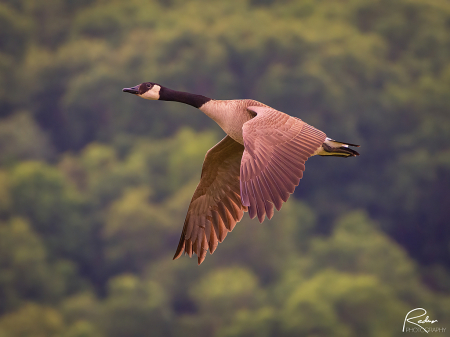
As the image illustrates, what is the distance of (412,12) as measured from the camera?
86438mm

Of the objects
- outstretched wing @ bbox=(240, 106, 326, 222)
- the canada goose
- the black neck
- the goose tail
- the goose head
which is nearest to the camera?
outstretched wing @ bbox=(240, 106, 326, 222)

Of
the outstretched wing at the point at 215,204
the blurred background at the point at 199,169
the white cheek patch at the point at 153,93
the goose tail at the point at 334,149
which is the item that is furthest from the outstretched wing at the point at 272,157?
the blurred background at the point at 199,169

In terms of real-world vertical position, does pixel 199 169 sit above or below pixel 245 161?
above

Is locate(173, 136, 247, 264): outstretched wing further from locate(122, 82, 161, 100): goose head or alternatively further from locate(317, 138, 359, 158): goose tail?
locate(317, 138, 359, 158): goose tail

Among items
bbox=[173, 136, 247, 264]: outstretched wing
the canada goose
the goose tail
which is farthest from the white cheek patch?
the goose tail

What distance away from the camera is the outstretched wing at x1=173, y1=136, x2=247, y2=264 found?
45.1 ft

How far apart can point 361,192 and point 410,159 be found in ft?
18.3

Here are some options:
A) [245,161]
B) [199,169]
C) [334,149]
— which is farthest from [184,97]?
[199,169]

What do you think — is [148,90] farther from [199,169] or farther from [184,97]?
[199,169]

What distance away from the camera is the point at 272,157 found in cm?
1123

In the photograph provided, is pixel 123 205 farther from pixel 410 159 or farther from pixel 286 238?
pixel 410 159

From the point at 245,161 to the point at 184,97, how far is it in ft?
10.1

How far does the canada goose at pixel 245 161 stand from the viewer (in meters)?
10.8

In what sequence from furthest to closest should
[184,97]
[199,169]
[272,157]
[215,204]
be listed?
1. [199,169]
2. [215,204]
3. [184,97]
4. [272,157]
